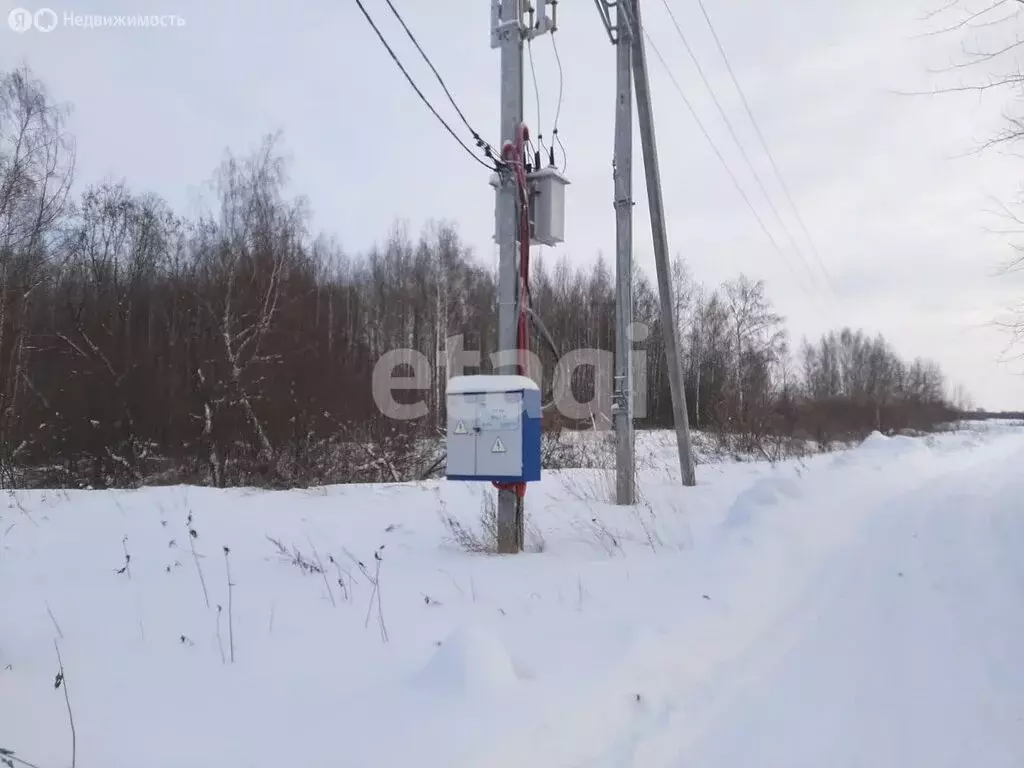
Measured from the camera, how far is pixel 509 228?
5211 mm

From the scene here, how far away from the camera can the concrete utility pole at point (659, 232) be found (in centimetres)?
834

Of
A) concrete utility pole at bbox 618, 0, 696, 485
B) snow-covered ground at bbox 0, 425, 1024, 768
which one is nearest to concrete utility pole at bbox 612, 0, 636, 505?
concrete utility pole at bbox 618, 0, 696, 485

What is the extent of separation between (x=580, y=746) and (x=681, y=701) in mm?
596

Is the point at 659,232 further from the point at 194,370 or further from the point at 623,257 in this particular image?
the point at 194,370

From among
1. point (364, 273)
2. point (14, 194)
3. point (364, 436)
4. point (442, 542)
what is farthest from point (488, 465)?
point (364, 273)

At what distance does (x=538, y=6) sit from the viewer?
5.27 meters

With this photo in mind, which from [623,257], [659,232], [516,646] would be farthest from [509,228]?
[659,232]

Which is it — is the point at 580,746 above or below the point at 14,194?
below

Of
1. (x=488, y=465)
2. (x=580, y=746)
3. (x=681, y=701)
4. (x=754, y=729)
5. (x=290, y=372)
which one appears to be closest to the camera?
(x=580, y=746)

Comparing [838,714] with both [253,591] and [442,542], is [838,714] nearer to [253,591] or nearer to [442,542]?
[253,591]

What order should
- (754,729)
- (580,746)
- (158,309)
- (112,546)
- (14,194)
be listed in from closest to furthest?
(580,746) < (754,729) < (112,546) < (14,194) < (158,309)

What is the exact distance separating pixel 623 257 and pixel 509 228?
132 inches

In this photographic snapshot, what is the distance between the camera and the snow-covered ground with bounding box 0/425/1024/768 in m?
2.26

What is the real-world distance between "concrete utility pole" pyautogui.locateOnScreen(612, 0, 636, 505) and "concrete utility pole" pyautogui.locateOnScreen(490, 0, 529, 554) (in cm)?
303
